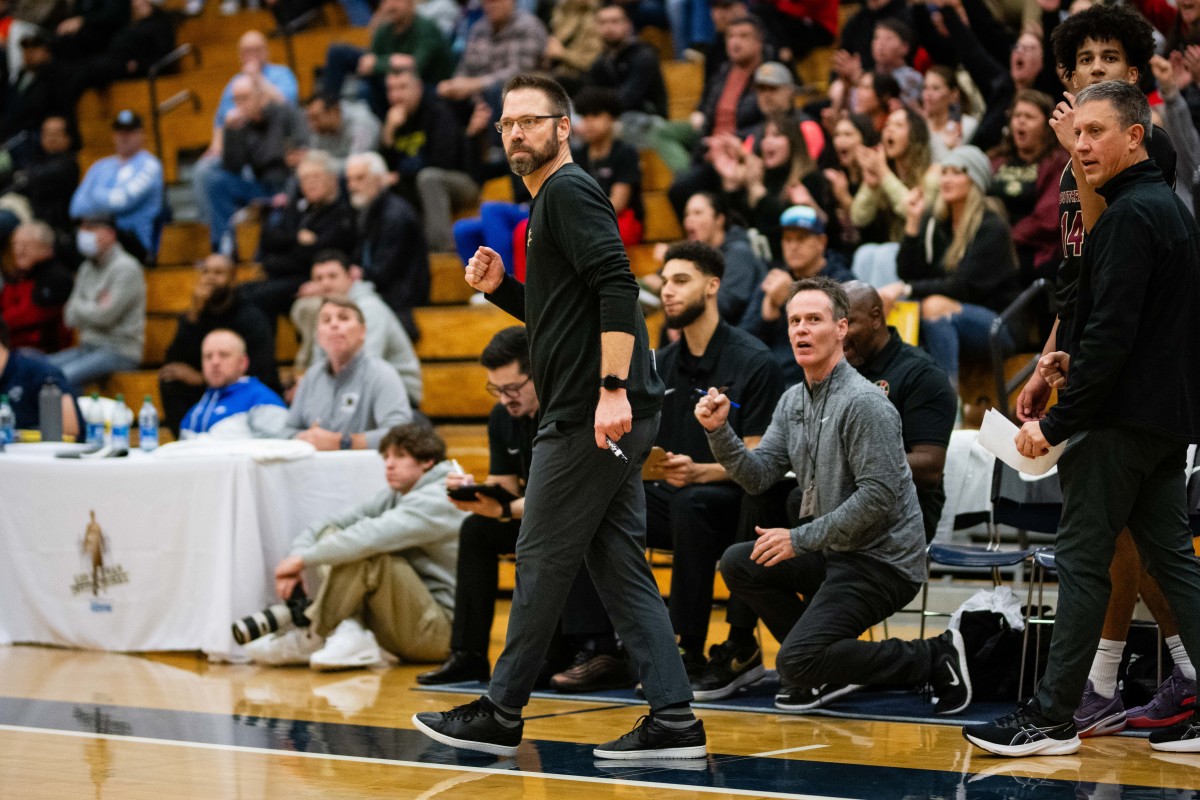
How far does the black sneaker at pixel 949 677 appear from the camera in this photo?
188 inches

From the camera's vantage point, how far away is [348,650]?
597 cm

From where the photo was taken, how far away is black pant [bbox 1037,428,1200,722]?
12.6 ft

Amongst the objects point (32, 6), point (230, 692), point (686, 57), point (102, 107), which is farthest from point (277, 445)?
point (32, 6)

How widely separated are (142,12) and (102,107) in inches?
32.9

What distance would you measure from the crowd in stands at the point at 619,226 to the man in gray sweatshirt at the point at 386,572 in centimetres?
1

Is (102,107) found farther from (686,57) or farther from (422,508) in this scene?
(422,508)

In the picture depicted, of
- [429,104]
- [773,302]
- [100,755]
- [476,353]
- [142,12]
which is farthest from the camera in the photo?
[142,12]

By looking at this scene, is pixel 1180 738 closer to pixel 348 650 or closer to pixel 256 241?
pixel 348 650

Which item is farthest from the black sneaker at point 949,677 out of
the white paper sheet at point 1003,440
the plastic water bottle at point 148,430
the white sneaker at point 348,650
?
the plastic water bottle at point 148,430

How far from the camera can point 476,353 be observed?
8.98m

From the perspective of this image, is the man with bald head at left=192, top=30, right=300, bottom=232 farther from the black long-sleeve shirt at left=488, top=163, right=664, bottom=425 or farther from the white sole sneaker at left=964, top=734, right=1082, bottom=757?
the white sole sneaker at left=964, top=734, right=1082, bottom=757

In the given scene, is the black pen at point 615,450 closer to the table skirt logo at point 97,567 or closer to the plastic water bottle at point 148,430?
the table skirt logo at point 97,567

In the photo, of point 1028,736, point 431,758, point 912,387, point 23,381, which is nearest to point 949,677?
point 1028,736

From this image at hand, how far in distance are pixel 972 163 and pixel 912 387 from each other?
255 cm
